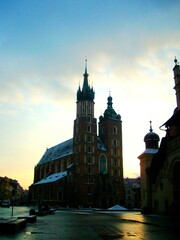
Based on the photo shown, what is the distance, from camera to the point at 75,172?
100562 millimetres

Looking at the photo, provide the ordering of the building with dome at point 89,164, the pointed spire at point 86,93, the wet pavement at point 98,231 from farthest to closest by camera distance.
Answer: the pointed spire at point 86,93, the building with dome at point 89,164, the wet pavement at point 98,231

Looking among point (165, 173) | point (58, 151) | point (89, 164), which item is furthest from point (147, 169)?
point (58, 151)

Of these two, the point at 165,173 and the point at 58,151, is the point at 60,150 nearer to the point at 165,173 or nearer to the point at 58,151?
the point at 58,151

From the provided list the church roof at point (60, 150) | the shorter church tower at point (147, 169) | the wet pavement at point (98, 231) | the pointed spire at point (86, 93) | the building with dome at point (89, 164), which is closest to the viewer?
the wet pavement at point (98, 231)

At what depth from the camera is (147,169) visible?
4291 centimetres

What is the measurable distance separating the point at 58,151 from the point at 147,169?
87.1 m

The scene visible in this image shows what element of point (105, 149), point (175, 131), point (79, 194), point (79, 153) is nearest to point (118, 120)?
point (105, 149)

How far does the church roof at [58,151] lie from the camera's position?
4644 inches

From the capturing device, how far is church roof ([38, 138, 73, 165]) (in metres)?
118

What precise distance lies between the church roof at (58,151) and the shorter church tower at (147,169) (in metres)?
63.5

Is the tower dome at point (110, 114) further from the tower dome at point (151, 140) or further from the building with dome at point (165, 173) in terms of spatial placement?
the building with dome at point (165, 173)

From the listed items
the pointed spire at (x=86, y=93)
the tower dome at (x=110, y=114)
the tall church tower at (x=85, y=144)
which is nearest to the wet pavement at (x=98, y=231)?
the tall church tower at (x=85, y=144)

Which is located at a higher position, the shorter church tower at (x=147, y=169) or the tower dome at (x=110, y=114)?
the tower dome at (x=110, y=114)

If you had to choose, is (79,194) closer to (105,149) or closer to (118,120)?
(105,149)
